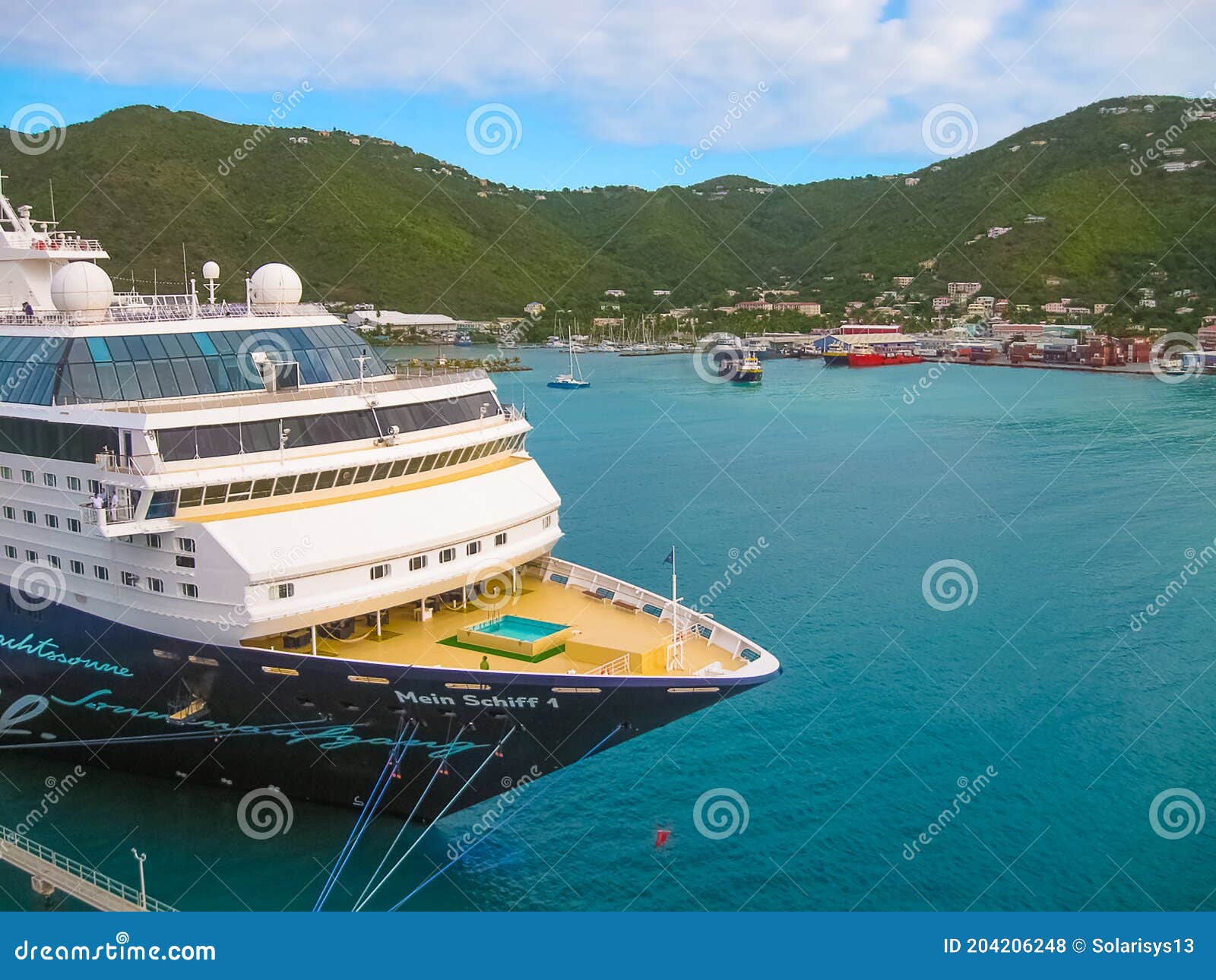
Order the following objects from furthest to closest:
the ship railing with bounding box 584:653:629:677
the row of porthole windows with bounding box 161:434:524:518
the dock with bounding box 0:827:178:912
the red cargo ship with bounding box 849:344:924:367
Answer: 1. the red cargo ship with bounding box 849:344:924:367
2. the row of porthole windows with bounding box 161:434:524:518
3. the ship railing with bounding box 584:653:629:677
4. the dock with bounding box 0:827:178:912

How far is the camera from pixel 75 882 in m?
15.5

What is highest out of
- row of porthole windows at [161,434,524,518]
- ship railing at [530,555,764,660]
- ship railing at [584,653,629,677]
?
row of porthole windows at [161,434,524,518]

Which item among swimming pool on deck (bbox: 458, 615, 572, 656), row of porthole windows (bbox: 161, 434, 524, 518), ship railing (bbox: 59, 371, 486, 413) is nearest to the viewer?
row of porthole windows (bbox: 161, 434, 524, 518)

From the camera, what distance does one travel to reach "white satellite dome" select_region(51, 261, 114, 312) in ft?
62.5

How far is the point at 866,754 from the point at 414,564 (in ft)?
31.6

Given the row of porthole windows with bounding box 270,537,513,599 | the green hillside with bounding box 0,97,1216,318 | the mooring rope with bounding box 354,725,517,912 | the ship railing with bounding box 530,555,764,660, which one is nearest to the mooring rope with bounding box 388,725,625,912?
the mooring rope with bounding box 354,725,517,912

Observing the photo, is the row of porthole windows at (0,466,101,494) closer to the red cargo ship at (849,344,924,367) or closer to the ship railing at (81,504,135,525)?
the ship railing at (81,504,135,525)

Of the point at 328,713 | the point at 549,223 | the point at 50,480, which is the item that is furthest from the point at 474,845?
the point at 549,223

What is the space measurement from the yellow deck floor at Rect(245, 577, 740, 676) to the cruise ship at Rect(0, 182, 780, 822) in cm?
5

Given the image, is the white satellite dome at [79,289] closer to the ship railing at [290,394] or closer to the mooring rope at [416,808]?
the ship railing at [290,394]

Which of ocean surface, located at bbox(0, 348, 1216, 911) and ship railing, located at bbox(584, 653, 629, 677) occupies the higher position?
ship railing, located at bbox(584, 653, 629, 677)

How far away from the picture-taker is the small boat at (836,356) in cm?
12093

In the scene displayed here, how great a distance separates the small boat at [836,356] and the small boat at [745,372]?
22.5 meters

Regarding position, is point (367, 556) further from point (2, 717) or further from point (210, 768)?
point (2, 717)
